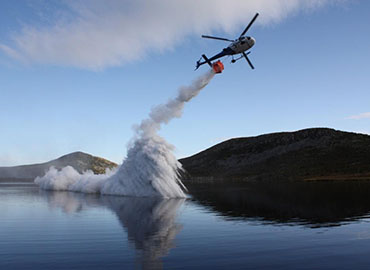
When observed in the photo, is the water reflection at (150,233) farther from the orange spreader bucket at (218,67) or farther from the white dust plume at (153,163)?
the orange spreader bucket at (218,67)

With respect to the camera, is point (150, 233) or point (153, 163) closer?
point (150, 233)

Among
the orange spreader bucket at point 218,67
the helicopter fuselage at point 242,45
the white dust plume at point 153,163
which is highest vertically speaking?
the helicopter fuselage at point 242,45

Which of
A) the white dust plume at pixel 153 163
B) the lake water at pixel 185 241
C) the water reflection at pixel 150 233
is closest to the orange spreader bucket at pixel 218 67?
the white dust plume at pixel 153 163

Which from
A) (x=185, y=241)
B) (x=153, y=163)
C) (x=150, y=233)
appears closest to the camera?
(x=185, y=241)

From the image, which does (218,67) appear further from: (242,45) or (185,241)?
(185,241)

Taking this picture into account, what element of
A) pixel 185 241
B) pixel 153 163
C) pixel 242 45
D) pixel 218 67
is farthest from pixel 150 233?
pixel 242 45

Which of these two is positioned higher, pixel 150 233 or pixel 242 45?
pixel 242 45

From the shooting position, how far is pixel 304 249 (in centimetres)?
1875

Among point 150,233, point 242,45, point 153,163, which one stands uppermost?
point 242,45

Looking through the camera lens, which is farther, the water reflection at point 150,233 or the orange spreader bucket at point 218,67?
the orange spreader bucket at point 218,67

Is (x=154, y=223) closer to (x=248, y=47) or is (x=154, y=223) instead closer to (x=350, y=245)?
(x=350, y=245)

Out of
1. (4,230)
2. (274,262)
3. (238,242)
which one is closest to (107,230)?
(4,230)

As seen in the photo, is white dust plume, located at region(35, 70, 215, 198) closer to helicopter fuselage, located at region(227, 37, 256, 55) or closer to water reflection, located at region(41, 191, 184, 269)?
helicopter fuselage, located at region(227, 37, 256, 55)

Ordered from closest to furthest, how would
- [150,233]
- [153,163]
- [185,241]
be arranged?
[185,241]
[150,233]
[153,163]
